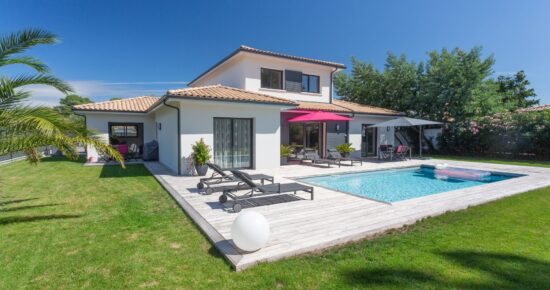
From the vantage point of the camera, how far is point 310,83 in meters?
19.5

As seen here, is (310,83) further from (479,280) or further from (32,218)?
(479,280)

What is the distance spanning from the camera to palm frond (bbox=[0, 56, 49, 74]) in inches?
237

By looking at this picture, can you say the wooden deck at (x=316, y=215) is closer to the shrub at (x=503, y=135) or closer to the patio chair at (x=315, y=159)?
the patio chair at (x=315, y=159)

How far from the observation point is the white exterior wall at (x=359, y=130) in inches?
780

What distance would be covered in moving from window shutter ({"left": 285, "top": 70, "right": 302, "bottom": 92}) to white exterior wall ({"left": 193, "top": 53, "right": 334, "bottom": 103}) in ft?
0.90

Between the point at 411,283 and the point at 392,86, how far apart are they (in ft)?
88.5

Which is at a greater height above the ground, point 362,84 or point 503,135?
point 362,84

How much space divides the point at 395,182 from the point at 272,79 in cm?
1004

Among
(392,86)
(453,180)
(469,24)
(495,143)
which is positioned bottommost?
(453,180)

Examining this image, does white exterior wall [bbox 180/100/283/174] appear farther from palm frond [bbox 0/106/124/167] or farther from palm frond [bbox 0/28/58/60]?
palm frond [bbox 0/106/124/167]

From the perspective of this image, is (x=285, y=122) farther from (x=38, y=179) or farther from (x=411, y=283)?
(x=411, y=283)

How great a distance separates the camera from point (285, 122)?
745 inches

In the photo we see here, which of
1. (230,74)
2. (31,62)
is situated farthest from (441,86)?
(31,62)

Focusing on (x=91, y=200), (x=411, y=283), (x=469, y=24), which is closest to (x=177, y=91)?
(x=91, y=200)
